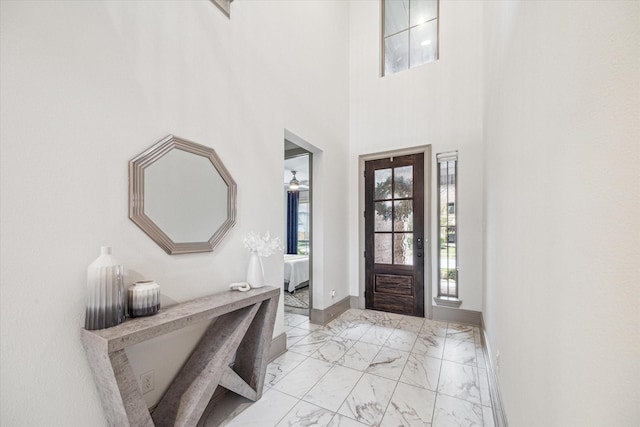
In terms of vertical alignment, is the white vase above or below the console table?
above

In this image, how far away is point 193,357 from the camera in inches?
70.9

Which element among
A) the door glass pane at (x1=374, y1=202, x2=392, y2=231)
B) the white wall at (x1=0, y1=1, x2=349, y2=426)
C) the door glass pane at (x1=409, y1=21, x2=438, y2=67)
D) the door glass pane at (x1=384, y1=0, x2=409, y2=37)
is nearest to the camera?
the white wall at (x1=0, y1=1, x2=349, y2=426)

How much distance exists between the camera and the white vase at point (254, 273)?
209cm

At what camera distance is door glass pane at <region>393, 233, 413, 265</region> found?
3.81 metres

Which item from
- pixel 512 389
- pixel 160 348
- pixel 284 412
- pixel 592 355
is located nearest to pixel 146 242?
pixel 160 348

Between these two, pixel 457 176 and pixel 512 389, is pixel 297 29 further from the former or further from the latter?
pixel 512 389

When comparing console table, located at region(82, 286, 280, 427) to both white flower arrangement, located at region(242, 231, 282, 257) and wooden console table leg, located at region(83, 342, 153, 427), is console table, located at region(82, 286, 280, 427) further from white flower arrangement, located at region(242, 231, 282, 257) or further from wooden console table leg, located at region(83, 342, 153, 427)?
white flower arrangement, located at region(242, 231, 282, 257)

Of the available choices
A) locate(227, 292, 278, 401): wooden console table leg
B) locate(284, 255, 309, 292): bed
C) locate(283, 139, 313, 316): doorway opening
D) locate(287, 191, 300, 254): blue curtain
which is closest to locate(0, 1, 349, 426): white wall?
locate(227, 292, 278, 401): wooden console table leg

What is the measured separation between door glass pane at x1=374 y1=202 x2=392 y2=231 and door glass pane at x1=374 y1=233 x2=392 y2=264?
107 mm

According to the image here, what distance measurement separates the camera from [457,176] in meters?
3.57

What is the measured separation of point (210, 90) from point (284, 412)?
2.38 meters

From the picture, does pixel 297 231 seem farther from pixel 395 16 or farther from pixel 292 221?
pixel 395 16

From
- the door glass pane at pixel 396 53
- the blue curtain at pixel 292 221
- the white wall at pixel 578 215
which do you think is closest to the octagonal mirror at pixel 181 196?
the white wall at pixel 578 215

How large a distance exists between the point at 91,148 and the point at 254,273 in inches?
50.2
